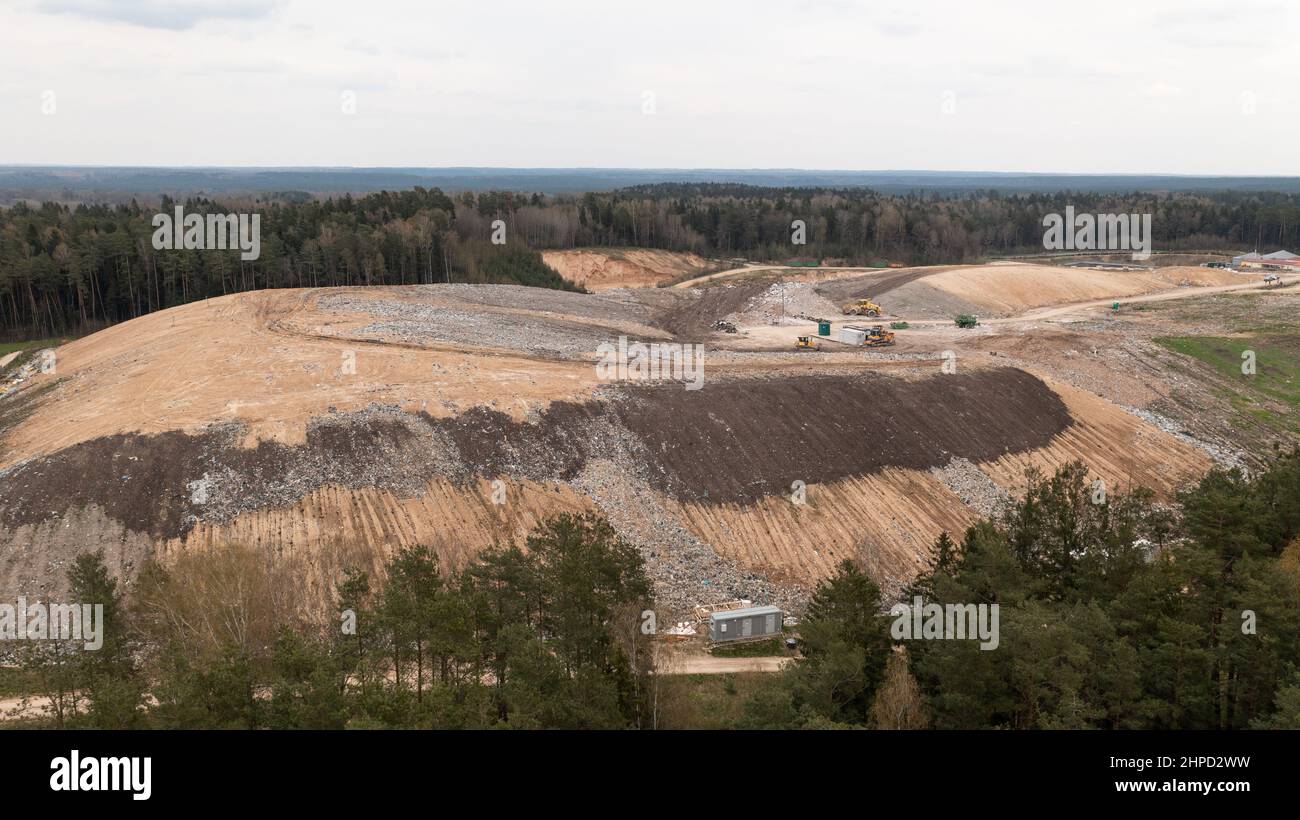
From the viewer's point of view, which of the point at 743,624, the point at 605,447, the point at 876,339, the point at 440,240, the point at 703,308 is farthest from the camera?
the point at 440,240

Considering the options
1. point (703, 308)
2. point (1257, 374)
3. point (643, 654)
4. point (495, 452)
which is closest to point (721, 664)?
point (643, 654)

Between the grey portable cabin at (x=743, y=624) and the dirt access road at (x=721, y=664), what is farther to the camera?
the grey portable cabin at (x=743, y=624)

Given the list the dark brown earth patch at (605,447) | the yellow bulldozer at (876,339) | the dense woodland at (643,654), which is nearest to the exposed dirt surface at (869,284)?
the yellow bulldozer at (876,339)

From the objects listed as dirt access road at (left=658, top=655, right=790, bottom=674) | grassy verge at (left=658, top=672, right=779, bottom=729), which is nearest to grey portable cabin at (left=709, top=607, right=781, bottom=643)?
dirt access road at (left=658, top=655, right=790, bottom=674)

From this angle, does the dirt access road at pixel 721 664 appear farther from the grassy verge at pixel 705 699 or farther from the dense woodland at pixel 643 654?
the dense woodland at pixel 643 654

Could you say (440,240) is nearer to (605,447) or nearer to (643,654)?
(605,447)

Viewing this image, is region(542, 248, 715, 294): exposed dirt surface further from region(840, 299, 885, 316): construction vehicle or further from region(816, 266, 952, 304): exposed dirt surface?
region(840, 299, 885, 316): construction vehicle

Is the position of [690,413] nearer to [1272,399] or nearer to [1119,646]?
[1119,646]
